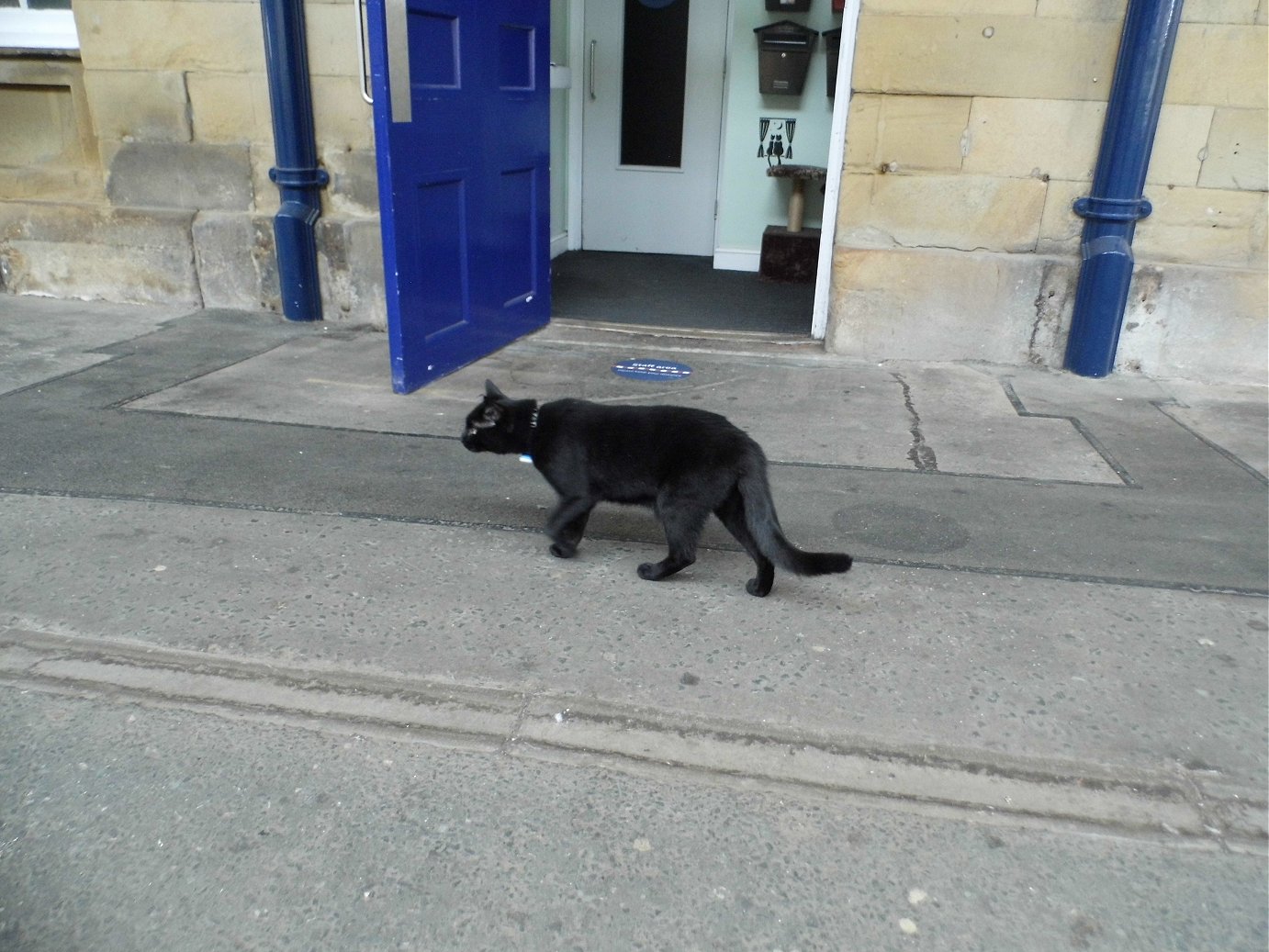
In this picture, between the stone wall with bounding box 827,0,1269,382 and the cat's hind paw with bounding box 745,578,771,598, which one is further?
the stone wall with bounding box 827,0,1269,382

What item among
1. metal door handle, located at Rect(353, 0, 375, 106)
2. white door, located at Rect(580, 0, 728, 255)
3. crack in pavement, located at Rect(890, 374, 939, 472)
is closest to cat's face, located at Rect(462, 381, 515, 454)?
crack in pavement, located at Rect(890, 374, 939, 472)

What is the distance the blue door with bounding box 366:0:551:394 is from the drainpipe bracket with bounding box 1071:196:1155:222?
10.8ft

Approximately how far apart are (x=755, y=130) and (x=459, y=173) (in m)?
3.90

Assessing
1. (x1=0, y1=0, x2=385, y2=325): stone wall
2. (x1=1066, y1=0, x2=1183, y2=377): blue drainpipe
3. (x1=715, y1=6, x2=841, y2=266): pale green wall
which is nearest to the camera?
A: (x1=1066, y1=0, x2=1183, y2=377): blue drainpipe

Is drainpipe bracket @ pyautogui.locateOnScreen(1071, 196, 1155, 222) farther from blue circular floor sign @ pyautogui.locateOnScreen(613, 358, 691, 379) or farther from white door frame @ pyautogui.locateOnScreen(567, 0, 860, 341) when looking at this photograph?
blue circular floor sign @ pyautogui.locateOnScreen(613, 358, 691, 379)

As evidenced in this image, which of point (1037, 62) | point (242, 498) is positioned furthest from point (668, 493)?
point (1037, 62)

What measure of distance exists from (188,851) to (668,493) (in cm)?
163

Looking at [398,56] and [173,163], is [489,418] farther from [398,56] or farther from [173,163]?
[173,163]

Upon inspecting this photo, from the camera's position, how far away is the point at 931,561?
342cm

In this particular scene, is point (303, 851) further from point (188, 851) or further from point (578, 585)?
point (578, 585)

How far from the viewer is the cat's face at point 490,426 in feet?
10.5

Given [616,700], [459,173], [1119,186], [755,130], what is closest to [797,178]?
[755,130]

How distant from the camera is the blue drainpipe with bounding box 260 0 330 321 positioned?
584cm

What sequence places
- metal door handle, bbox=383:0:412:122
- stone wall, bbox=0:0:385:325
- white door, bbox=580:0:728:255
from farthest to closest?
white door, bbox=580:0:728:255, stone wall, bbox=0:0:385:325, metal door handle, bbox=383:0:412:122
